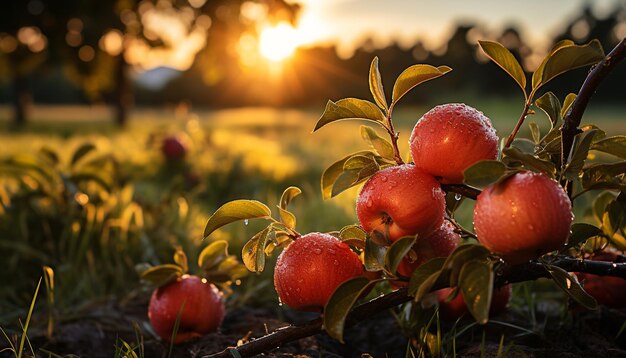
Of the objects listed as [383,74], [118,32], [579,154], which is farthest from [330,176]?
[383,74]

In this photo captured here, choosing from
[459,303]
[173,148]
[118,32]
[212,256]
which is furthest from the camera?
[118,32]

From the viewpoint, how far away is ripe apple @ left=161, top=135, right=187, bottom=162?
16.8 feet

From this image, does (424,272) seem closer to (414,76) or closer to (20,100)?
(414,76)

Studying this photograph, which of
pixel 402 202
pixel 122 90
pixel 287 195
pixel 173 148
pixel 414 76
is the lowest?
pixel 122 90

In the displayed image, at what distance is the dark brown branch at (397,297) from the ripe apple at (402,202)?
0.15 m

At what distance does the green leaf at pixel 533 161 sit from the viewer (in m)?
1.12

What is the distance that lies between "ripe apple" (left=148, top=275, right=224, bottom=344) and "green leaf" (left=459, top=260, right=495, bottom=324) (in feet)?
3.01

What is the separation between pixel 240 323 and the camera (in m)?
1.96

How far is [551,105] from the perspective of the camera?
138 centimetres

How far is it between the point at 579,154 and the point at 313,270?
0.63 meters

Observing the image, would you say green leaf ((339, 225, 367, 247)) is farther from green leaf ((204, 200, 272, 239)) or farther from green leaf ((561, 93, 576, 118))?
green leaf ((561, 93, 576, 118))

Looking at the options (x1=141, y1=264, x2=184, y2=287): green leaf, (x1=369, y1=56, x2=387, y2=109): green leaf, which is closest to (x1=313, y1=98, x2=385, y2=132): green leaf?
(x1=369, y1=56, x2=387, y2=109): green leaf

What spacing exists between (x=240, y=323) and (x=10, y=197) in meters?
1.79

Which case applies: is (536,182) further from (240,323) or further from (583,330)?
(240,323)
